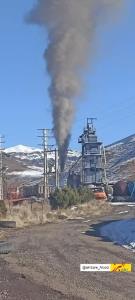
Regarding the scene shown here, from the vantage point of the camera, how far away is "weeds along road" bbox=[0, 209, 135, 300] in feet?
46.5

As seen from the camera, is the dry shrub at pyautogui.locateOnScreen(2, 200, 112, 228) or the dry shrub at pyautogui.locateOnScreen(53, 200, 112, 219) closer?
the dry shrub at pyautogui.locateOnScreen(2, 200, 112, 228)

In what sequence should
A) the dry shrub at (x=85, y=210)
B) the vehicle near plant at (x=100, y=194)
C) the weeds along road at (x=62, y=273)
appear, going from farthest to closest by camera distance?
1. the vehicle near plant at (x=100, y=194)
2. the dry shrub at (x=85, y=210)
3. the weeds along road at (x=62, y=273)

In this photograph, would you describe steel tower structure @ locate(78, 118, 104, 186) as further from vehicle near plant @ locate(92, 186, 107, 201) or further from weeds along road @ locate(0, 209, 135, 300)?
weeds along road @ locate(0, 209, 135, 300)

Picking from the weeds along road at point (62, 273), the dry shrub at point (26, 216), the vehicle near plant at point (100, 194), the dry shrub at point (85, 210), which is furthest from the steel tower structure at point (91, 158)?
the weeds along road at point (62, 273)

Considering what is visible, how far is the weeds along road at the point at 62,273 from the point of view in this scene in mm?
14180

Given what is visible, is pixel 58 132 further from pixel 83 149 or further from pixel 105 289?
pixel 105 289

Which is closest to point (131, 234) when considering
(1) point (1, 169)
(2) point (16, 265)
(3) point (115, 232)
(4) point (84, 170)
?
(3) point (115, 232)

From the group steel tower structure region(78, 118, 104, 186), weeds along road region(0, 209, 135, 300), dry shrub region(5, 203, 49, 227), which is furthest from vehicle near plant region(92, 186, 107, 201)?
weeds along road region(0, 209, 135, 300)

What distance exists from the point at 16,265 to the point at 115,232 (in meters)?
13.9

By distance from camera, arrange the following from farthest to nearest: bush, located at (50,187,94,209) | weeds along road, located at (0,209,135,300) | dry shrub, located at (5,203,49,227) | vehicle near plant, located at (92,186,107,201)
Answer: vehicle near plant, located at (92,186,107,201) → bush, located at (50,187,94,209) → dry shrub, located at (5,203,49,227) → weeds along road, located at (0,209,135,300)

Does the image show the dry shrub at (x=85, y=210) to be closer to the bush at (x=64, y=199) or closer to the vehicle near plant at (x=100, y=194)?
the bush at (x=64, y=199)

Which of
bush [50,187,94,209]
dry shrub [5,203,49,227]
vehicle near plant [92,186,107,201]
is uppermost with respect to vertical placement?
vehicle near plant [92,186,107,201]

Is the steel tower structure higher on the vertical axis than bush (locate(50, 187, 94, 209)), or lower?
higher

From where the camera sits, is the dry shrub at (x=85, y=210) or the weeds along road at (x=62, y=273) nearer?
the weeds along road at (x=62, y=273)
